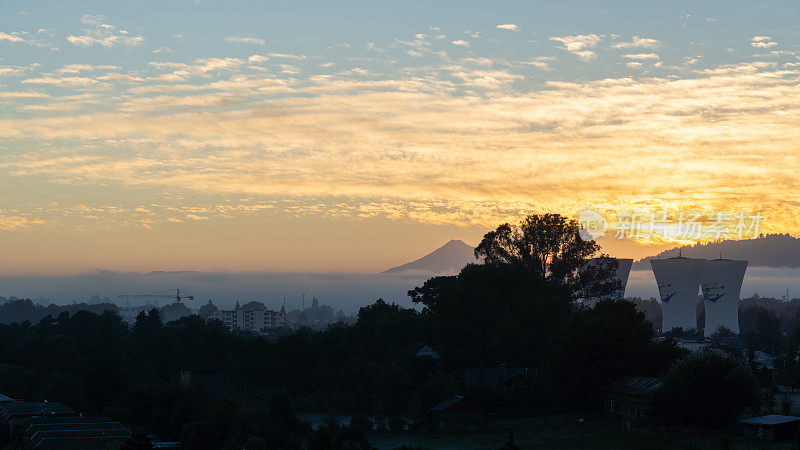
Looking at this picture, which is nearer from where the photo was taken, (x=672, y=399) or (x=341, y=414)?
(x=672, y=399)

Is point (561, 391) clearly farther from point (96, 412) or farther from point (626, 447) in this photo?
point (96, 412)

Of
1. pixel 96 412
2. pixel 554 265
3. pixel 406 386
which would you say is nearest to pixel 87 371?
pixel 96 412

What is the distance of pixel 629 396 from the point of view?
48188mm

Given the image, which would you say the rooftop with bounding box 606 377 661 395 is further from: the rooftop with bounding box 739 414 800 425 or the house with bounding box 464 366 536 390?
the house with bounding box 464 366 536 390

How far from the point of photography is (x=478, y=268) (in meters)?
74.6

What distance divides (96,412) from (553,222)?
43.9m

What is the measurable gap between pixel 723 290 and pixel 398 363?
82.6 metres

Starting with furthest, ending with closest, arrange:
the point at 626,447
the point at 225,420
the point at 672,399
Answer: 1. the point at 225,420
2. the point at 672,399
3. the point at 626,447

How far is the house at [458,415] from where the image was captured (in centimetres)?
5553

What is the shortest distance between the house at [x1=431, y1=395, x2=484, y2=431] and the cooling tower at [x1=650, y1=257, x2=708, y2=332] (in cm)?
8308

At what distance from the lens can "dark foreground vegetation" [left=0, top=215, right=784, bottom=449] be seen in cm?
4776

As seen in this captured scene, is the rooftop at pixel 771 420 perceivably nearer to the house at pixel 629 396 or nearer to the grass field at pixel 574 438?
the grass field at pixel 574 438

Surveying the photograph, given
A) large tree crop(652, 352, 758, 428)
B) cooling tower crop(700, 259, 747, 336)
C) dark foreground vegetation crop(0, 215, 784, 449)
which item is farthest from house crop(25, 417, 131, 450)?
cooling tower crop(700, 259, 747, 336)

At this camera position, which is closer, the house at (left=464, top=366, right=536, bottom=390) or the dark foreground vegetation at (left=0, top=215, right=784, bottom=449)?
the dark foreground vegetation at (left=0, top=215, right=784, bottom=449)
